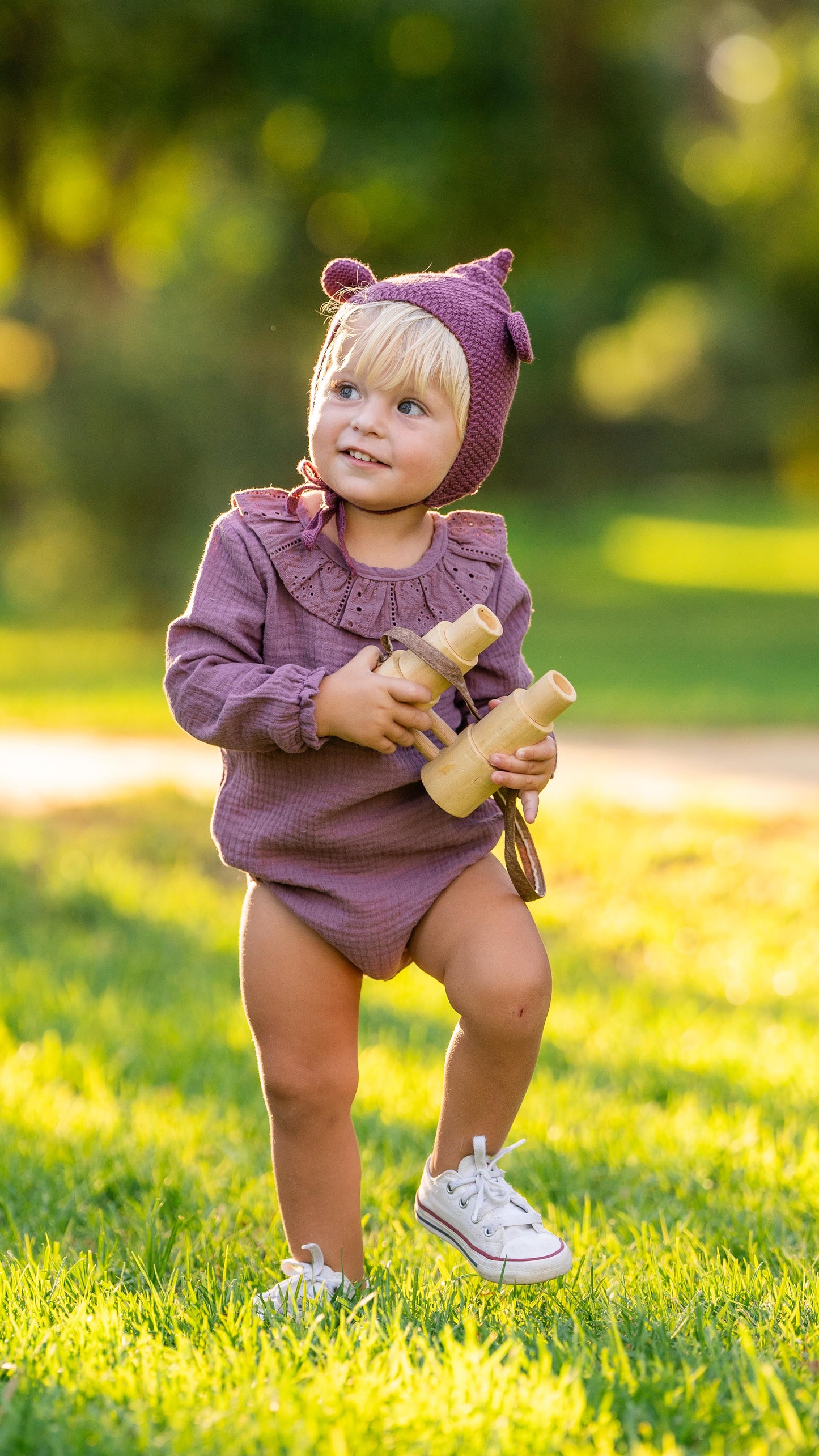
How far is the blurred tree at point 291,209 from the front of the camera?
541 inches

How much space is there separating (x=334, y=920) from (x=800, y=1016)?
2.68m

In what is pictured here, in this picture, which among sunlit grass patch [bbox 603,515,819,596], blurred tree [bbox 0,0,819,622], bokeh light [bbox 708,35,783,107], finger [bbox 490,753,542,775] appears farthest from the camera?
bokeh light [bbox 708,35,783,107]

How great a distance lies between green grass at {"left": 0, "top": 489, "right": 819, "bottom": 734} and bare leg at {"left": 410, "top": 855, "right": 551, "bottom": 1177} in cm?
715

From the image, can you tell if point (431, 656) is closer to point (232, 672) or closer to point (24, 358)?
point (232, 672)

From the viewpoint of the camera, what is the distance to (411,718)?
2.54 meters

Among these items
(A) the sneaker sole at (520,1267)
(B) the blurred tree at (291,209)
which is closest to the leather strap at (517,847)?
(A) the sneaker sole at (520,1267)

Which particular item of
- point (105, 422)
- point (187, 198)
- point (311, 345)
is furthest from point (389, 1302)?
point (187, 198)

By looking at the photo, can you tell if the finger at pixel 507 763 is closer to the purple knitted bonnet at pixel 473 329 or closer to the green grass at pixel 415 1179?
the purple knitted bonnet at pixel 473 329

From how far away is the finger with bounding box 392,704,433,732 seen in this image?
99.3 inches

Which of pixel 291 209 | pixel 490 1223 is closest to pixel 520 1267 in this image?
pixel 490 1223

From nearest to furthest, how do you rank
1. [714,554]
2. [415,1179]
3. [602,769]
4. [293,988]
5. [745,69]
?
[293,988]
[415,1179]
[602,769]
[745,69]
[714,554]

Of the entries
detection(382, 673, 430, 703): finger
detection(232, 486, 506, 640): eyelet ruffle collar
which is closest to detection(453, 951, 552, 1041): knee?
detection(382, 673, 430, 703): finger

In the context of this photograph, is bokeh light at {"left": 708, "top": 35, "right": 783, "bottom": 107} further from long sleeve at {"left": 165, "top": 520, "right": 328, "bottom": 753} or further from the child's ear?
long sleeve at {"left": 165, "top": 520, "right": 328, "bottom": 753}

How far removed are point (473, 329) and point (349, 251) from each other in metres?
17.3
